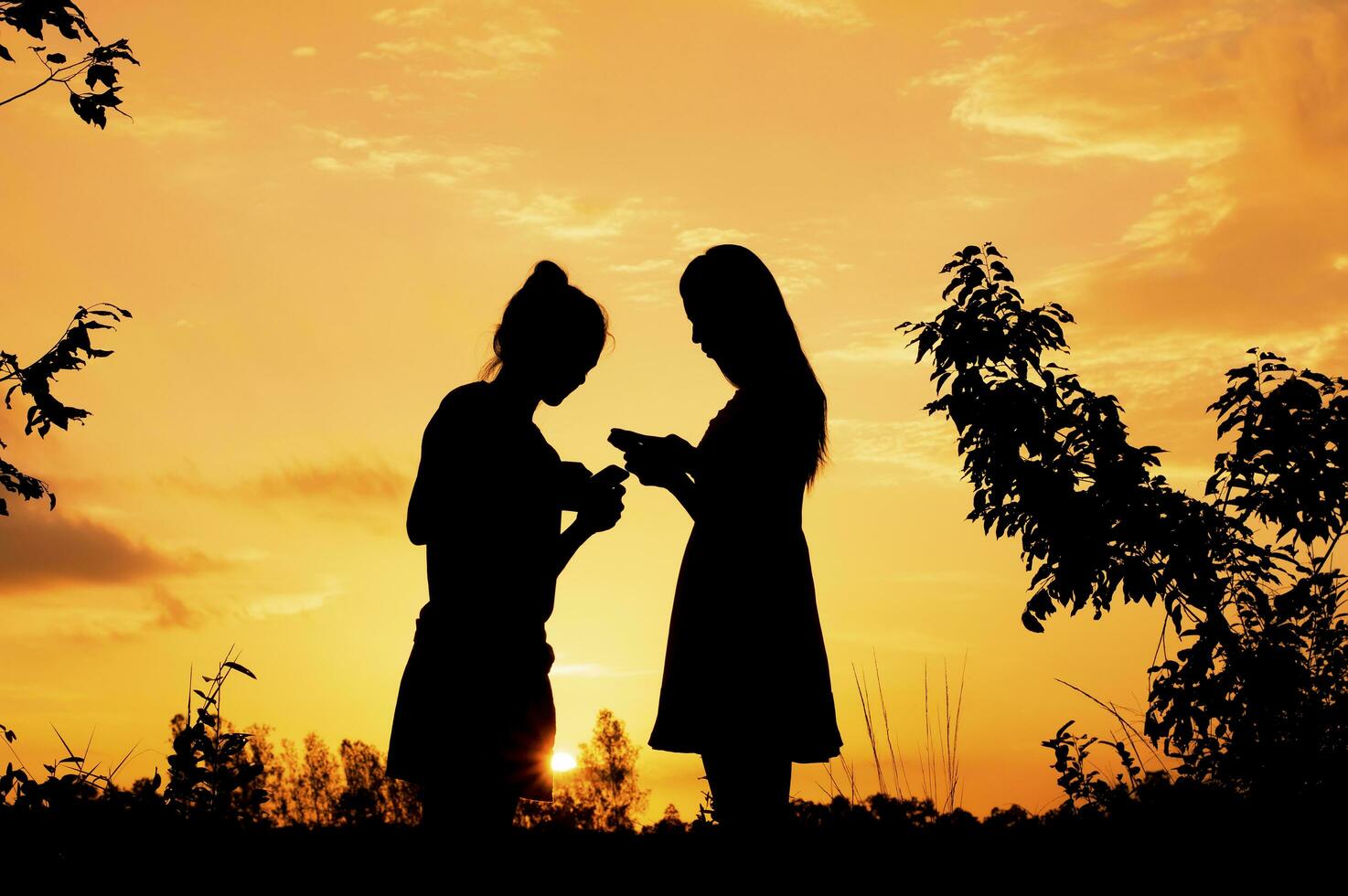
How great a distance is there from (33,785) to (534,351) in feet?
9.09

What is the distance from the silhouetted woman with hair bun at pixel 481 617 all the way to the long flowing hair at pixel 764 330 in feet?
2.61

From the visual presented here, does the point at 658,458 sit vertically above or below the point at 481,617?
above

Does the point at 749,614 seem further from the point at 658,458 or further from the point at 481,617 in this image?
the point at 481,617

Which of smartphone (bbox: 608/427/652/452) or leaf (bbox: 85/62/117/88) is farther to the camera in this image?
leaf (bbox: 85/62/117/88)

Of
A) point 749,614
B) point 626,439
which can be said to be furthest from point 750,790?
point 626,439

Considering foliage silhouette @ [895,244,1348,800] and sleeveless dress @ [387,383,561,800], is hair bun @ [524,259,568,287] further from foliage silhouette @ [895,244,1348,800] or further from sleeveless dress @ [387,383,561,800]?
foliage silhouette @ [895,244,1348,800]

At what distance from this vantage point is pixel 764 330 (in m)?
4.19

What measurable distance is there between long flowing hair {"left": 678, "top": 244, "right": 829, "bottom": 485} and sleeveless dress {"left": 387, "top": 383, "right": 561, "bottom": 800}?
87cm

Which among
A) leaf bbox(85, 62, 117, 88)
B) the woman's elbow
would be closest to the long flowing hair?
the woman's elbow

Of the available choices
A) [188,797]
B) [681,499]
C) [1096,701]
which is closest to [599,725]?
[1096,701]

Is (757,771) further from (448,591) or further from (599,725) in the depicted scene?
(599,725)

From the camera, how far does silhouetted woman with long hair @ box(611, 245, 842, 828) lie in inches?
154

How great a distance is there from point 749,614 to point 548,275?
4.48 ft

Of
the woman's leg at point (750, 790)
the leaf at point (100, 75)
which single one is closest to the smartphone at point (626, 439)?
the woman's leg at point (750, 790)
